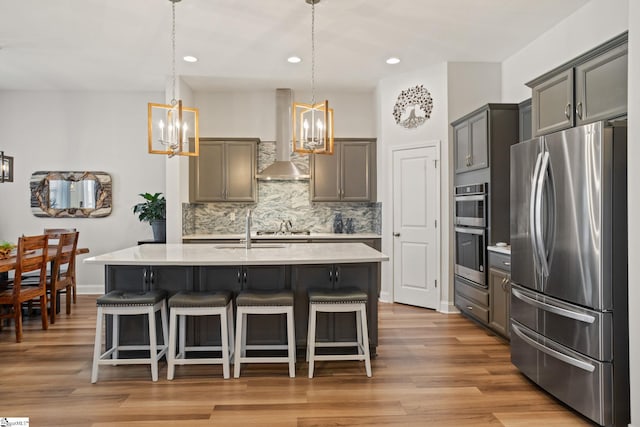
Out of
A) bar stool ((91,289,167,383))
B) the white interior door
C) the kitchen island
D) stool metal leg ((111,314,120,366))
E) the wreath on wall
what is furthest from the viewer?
the wreath on wall

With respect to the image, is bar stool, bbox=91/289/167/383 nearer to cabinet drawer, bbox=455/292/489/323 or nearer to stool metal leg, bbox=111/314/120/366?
stool metal leg, bbox=111/314/120/366

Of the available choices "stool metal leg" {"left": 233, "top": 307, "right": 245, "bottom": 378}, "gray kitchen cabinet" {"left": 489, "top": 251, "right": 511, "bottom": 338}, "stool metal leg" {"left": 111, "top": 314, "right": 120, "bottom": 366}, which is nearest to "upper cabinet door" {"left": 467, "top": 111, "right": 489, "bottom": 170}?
"gray kitchen cabinet" {"left": 489, "top": 251, "right": 511, "bottom": 338}

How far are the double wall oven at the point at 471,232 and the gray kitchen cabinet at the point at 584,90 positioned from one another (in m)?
1.01

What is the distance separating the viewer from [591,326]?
2.39 m

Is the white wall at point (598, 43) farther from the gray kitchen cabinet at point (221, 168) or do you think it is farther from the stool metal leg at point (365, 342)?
the gray kitchen cabinet at point (221, 168)

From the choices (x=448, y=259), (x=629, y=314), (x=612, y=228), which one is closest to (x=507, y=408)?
(x=629, y=314)

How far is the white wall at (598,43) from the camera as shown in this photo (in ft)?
7.28

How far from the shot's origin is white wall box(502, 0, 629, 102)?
3.40 meters

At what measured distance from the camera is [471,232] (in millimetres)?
4551

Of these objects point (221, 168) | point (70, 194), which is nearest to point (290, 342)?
point (221, 168)

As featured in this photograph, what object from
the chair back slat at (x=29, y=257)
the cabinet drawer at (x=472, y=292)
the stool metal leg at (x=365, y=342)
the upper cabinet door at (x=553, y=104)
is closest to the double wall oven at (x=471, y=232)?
the cabinet drawer at (x=472, y=292)

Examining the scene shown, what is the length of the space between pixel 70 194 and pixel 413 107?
4979mm

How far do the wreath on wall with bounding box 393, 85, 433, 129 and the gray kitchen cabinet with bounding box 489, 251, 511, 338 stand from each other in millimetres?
2063

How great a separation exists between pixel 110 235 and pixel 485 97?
5.45 meters
